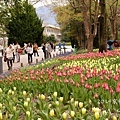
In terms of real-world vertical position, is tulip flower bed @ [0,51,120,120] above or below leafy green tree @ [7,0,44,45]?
below

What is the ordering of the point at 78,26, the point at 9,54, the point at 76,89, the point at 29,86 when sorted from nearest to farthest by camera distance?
the point at 76,89 → the point at 29,86 → the point at 9,54 → the point at 78,26

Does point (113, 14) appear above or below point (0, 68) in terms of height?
above

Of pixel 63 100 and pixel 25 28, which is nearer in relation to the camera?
pixel 63 100

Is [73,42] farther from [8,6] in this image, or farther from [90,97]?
[90,97]

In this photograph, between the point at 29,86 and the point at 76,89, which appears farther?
the point at 29,86

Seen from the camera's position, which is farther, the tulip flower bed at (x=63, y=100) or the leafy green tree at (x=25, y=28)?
the leafy green tree at (x=25, y=28)

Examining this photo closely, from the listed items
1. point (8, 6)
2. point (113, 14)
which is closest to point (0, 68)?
point (8, 6)

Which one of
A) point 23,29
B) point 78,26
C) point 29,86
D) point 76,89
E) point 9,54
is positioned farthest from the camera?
point 23,29

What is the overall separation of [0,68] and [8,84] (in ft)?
32.8

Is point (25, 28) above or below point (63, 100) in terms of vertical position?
above

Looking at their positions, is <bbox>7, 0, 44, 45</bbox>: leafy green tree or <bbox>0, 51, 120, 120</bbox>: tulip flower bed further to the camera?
<bbox>7, 0, 44, 45</bbox>: leafy green tree

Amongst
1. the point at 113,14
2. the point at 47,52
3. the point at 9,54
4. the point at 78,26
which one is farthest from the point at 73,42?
the point at 9,54

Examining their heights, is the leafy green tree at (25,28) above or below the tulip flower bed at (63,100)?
above

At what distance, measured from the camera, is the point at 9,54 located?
2005cm
